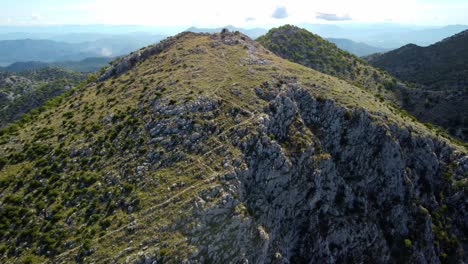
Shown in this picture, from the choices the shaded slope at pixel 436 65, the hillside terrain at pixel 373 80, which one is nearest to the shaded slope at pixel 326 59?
the hillside terrain at pixel 373 80

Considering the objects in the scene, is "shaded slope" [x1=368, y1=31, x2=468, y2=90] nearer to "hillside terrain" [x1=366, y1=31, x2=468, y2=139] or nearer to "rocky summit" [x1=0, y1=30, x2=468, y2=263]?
"hillside terrain" [x1=366, y1=31, x2=468, y2=139]

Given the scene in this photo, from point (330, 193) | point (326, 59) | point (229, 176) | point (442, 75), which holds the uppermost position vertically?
point (326, 59)

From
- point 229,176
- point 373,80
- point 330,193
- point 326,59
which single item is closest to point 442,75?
point 373,80

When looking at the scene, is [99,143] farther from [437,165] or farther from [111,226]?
[437,165]

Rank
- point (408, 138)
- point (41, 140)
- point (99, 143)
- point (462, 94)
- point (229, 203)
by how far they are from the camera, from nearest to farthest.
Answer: point (229, 203)
point (99, 143)
point (41, 140)
point (408, 138)
point (462, 94)

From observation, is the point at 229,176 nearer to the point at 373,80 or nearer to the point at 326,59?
the point at 326,59

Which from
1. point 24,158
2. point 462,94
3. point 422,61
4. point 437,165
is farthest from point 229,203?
point 422,61
